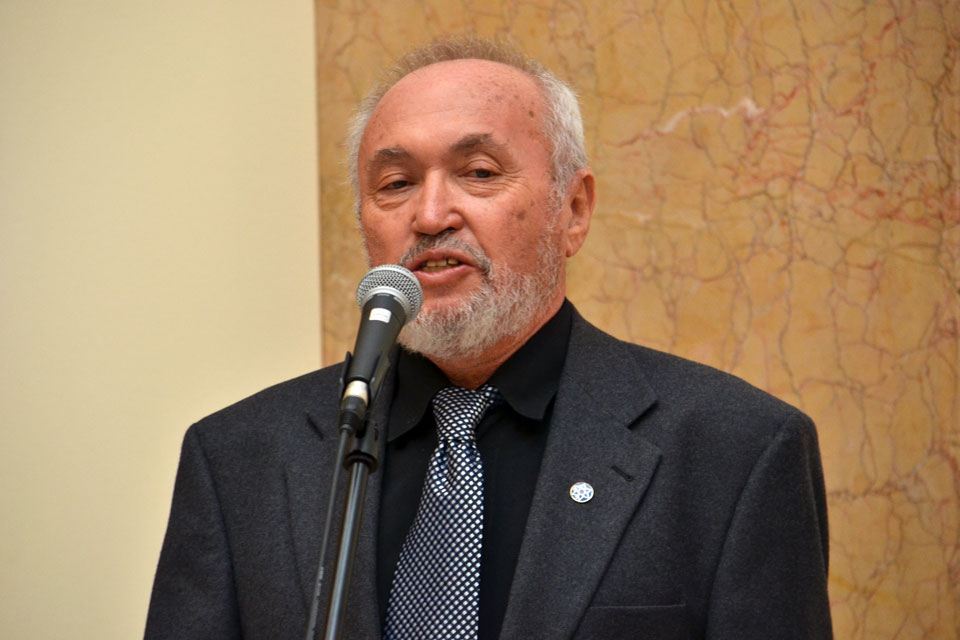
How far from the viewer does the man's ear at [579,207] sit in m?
2.13

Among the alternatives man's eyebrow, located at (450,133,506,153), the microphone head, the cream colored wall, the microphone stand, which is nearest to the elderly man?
man's eyebrow, located at (450,133,506,153)

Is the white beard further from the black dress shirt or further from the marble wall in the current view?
the marble wall

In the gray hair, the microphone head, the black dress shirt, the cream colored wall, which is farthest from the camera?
the cream colored wall

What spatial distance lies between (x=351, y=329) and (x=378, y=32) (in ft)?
2.56

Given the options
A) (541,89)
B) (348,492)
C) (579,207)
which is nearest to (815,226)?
(579,207)

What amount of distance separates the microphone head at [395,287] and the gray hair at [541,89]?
0.69m

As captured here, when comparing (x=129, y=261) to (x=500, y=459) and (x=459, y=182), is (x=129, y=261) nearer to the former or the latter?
(x=459, y=182)

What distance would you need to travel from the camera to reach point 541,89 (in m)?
2.11

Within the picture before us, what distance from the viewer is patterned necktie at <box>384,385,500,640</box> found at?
1737 mm

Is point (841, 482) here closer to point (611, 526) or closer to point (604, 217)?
point (604, 217)

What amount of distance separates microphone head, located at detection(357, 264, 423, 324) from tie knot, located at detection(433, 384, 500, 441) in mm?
515

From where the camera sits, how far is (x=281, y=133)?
2928 millimetres

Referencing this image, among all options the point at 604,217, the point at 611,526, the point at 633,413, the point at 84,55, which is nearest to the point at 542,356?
the point at 633,413

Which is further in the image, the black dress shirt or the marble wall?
the marble wall
